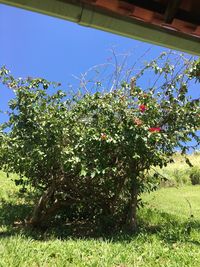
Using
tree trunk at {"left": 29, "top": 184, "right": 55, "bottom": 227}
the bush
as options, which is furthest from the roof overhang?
the bush

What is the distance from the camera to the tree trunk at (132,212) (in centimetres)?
787

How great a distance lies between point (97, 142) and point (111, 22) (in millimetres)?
4603

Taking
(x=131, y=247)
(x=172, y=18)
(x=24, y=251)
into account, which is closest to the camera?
(x=172, y=18)

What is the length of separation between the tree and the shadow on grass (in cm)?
30

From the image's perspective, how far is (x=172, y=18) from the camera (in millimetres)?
2627

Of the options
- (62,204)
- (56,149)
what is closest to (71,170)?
(56,149)

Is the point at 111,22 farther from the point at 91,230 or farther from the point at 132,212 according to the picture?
the point at 91,230

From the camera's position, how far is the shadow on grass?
7109mm

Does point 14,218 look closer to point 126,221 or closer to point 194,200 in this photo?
point 126,221

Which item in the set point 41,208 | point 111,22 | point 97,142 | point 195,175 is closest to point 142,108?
point 97,142

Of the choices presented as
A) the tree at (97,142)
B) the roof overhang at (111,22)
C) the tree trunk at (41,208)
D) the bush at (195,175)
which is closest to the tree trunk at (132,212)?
the tree at (97,142)

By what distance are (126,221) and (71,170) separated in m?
1.48

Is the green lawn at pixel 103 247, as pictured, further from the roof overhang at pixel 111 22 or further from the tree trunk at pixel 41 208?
the roof overhang at pixel 111 22

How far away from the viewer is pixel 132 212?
796cm
